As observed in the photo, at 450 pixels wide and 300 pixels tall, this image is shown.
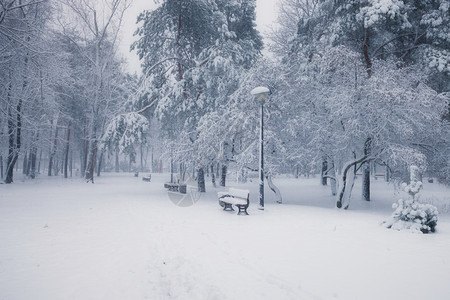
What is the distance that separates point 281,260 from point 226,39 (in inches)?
614

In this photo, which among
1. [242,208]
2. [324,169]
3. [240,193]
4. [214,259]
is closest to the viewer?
[214,259]

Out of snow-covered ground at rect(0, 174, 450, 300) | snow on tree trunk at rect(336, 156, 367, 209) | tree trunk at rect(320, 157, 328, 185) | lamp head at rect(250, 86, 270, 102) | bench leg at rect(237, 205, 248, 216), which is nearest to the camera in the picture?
snow-covered ground at rect(0, 174, 450, 300)

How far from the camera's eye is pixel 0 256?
5801 millimetres

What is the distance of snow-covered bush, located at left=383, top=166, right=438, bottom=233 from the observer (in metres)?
8.45

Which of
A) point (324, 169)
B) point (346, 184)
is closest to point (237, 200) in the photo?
point (346, 184)

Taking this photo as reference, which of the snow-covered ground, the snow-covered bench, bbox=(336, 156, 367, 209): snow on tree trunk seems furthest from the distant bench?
bbox=(336, 156, 367, 209): snow on tree trunk

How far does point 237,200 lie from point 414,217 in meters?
6.01

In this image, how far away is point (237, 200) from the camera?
37.1ft

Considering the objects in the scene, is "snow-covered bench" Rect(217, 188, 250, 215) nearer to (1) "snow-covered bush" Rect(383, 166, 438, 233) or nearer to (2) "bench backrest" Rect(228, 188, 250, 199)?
(2) "bench backrest" Rect(228, 188, 250, 199)

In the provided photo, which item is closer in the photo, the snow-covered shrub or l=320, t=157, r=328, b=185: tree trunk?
the snow-covered shrub

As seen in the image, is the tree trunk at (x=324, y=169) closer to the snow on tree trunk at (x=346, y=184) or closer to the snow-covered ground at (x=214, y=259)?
the snow on tree trunk at (x=346, y=184)

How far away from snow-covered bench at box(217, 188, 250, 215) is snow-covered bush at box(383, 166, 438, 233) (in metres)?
4.89

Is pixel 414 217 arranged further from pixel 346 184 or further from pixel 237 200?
pixel 237 200

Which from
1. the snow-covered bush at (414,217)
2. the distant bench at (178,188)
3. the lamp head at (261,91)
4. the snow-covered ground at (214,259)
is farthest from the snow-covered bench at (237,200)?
the distant bench at (178,188)
